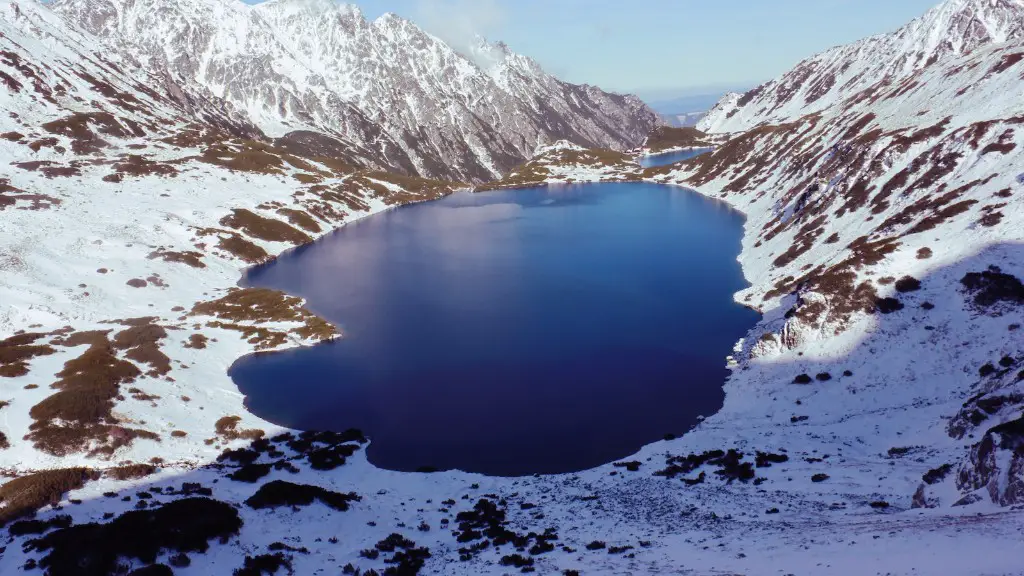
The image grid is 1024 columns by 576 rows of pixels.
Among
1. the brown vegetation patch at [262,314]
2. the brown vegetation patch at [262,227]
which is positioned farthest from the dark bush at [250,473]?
the brown vegetation patch at [262,227]

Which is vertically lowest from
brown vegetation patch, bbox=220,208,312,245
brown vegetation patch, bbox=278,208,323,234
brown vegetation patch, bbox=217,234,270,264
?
brown vegetation patch, bbox=217,234,270,264

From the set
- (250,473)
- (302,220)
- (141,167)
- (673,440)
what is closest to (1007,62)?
(673,440)

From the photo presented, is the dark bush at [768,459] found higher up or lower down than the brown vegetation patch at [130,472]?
higher up

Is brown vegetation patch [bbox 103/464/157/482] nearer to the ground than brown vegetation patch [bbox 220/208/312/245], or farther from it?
nearer to the ground

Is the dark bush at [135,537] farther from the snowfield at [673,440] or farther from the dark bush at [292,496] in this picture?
the dark bush at [292,496]

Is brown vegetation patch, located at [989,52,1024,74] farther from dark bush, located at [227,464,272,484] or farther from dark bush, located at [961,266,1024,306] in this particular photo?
dark bush, located at [227,464,272,484]

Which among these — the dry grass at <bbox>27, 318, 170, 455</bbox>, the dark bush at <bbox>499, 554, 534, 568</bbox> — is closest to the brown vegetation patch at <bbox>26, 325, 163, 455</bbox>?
the dry grass at <bbox>27, 318, 170, 455</bbox>
